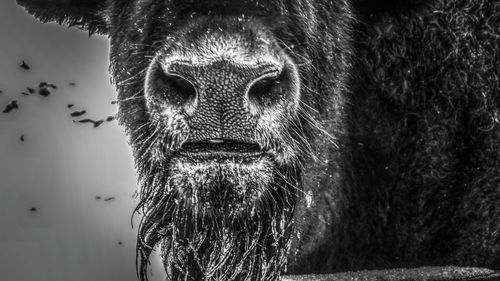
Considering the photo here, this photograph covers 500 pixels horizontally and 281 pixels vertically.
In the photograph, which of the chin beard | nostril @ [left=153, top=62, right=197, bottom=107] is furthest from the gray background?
nostril @ [left=153, top=62, right=197, bottom=107]

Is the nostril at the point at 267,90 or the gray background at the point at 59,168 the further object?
the gray background at the point at 59,168

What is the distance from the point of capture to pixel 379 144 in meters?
1.73

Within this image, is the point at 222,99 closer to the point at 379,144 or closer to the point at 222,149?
the point at 222,149

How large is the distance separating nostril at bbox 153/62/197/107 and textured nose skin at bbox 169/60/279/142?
0.07 ft

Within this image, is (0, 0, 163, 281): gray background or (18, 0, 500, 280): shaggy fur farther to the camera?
(0, 0, 163, 281): gray background

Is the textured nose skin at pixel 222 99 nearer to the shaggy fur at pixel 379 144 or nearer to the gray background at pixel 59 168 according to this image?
the shaggy fur at pixel 379 144

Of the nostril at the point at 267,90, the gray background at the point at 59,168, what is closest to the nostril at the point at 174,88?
the nostril at the point at 267,90

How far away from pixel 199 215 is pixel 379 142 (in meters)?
0.50

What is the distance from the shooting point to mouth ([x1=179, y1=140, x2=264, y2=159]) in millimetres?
1352

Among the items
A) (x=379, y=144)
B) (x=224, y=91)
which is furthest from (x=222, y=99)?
(x=379, y=144)

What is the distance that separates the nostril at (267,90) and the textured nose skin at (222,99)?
20 millimetres

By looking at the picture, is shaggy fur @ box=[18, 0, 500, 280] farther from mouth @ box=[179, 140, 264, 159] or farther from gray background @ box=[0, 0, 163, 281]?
gray background @ box=[0, 0, 163, 281]

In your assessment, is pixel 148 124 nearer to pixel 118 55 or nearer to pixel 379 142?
pixel 118 55

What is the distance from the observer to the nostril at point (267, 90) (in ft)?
4.35
